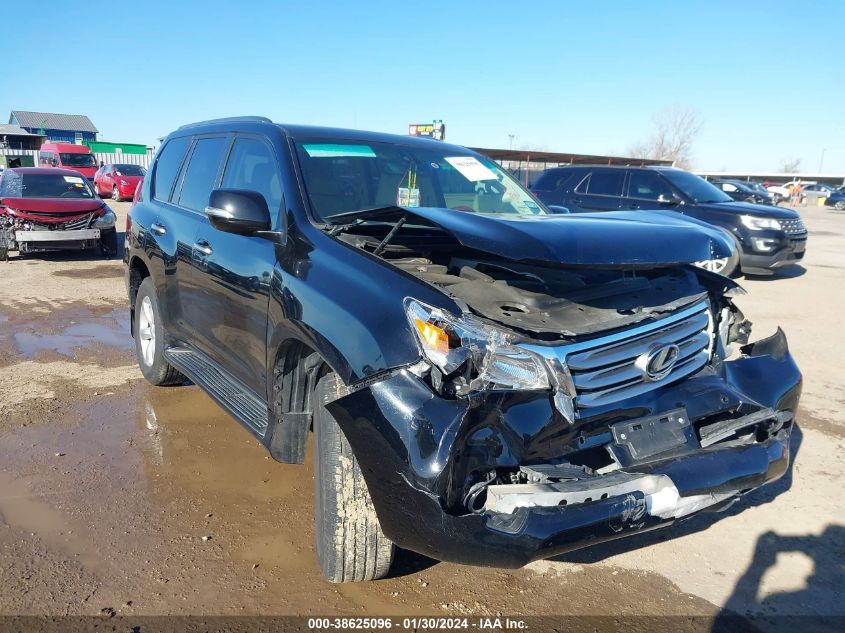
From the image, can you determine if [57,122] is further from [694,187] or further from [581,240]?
[581,240]

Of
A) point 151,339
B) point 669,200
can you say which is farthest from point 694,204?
point 151,339

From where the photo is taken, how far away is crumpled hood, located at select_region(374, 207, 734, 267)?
7.83 feet

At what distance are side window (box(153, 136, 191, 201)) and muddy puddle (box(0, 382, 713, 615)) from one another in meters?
1.84

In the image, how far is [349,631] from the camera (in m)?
2.50

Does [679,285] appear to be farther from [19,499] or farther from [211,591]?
[19,499]

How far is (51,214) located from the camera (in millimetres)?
10453

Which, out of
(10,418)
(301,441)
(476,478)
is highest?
(476,478)

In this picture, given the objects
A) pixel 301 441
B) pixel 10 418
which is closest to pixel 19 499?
pixel 10 418

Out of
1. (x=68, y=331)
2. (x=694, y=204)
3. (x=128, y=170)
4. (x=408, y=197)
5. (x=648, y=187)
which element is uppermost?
(x=648, y=187)

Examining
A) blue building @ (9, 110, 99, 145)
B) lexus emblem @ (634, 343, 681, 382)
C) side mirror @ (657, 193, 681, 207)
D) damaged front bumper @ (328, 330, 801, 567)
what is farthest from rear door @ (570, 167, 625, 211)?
blue building @ (9, 110, 99, 145)

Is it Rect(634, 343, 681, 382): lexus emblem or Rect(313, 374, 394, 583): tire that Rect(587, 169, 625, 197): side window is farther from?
Rect(313, 374, 394, 583): tire

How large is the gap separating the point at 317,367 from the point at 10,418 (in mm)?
2792

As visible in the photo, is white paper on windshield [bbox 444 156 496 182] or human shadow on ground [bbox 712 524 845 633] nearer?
human shadow on ground [bbox 712 524 845 633]

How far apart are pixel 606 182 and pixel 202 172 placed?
26.8 feet
